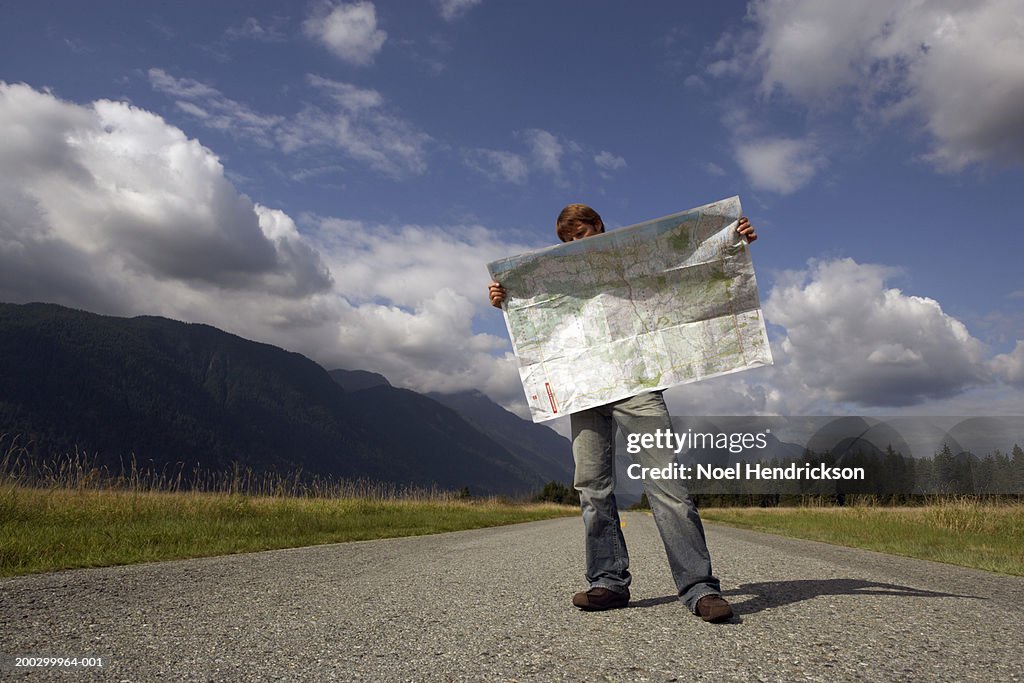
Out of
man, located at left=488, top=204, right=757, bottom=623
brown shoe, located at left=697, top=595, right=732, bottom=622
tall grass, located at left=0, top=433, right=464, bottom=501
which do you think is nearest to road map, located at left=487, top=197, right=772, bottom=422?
man, located at left=488, top=204, right=757, bottom=623

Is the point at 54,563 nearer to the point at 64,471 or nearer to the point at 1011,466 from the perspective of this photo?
the point at 64,471

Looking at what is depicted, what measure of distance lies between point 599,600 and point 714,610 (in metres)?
0.72

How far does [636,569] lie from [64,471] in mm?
9855

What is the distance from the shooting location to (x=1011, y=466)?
68.0 feet

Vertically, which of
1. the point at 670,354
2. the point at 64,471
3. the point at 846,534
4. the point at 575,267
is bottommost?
the point at 846,534

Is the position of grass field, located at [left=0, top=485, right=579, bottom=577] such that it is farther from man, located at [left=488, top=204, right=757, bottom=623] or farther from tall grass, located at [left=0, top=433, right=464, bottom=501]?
man, located at [left=488, top=204, right=757, bottom=623]

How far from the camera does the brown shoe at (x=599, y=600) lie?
11.8 feet

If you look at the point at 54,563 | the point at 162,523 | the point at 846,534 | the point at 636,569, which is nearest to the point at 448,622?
the point at 636,569

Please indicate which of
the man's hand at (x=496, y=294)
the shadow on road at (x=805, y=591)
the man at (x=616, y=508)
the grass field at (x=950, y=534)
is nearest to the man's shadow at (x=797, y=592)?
the shadow on road at (x=805, y=591)

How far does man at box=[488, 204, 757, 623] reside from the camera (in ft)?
11.2

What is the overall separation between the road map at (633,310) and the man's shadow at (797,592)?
143cm

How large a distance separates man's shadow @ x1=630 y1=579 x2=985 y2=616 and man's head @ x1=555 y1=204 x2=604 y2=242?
249 centimetres

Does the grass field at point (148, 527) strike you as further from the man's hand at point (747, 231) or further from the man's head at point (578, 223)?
the man's hand at point (747, 231)

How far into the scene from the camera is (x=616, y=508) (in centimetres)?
385
